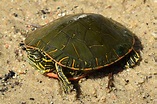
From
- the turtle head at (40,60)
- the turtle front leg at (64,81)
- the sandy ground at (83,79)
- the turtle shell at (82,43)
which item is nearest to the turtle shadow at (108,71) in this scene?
the sandy ground at (83,79)

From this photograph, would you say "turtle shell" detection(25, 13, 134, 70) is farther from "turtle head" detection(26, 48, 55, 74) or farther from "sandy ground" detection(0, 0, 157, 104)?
"sandy ground" detection(0, 0, 157, 104)

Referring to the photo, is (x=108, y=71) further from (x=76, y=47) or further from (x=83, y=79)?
(x=76, y=47)

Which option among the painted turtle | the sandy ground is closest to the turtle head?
the painted turtle

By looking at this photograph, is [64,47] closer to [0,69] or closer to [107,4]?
[0,69]

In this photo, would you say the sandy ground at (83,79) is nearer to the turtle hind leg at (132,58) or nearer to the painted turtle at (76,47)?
the turtle hind leg at (132,58)

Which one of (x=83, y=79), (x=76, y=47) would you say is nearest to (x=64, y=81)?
(x=83, y=79)

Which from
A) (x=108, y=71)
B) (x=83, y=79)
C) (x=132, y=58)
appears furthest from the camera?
(x=132, y=58)

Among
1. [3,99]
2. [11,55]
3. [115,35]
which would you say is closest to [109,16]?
[115,35]

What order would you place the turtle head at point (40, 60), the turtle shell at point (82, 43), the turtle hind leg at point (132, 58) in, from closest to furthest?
1. the turtle shell at point (82, 43)
2. the turtle head at point (40, 60)
3. the turtle hind leg at point (132, 58)
